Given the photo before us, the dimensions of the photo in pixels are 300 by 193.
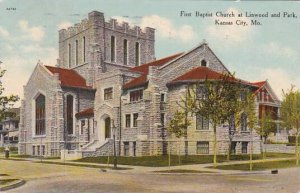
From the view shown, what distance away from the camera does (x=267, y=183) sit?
69.3 feet

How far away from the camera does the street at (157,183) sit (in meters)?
18.9

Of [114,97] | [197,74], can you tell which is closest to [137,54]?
[114,97]

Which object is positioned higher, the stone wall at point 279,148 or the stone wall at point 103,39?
the stone wall at point 103,39

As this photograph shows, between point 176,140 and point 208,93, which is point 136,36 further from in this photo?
point 208,93

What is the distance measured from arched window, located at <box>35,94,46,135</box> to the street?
21.0 metres

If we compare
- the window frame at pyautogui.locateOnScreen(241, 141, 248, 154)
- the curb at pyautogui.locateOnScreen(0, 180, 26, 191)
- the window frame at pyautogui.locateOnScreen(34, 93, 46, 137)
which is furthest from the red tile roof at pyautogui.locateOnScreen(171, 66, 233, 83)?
the curb at pyautogui.locateOnScreen(0, 180, 26, 191)

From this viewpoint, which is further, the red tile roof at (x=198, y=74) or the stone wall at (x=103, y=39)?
the stone wall at (x=103, y=39)

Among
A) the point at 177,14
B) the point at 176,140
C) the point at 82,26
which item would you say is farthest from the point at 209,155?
the point at 82,26

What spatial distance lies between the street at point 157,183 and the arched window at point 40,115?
69.0ft

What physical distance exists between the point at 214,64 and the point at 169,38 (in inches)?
621

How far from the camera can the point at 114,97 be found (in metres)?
43.3

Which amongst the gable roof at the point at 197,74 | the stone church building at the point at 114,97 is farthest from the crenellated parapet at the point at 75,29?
the gable roof at the point at 197,74

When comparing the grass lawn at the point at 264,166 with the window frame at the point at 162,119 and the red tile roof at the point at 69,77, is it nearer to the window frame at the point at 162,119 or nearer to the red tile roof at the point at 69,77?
the window frame at the point at 162,119

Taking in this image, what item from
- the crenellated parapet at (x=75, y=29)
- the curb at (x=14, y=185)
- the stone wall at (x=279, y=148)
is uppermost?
the crenellated parapet at (x=75, y=29)
